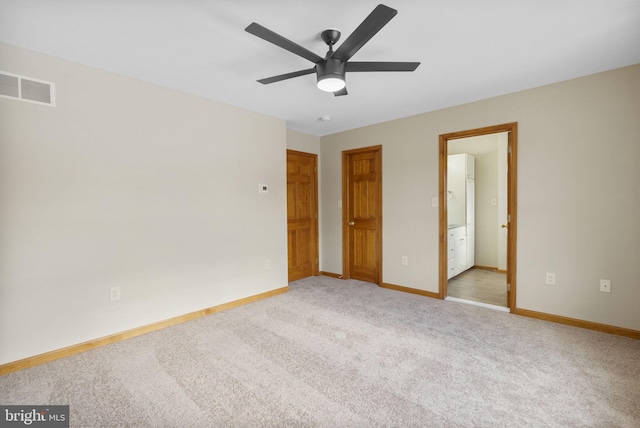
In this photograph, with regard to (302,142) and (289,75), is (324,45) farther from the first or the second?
(302,142)

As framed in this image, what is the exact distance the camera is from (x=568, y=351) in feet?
7.79

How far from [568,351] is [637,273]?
1006 mm

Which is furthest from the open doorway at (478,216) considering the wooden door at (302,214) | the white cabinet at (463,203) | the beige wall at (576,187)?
the wooden door at (302,214)

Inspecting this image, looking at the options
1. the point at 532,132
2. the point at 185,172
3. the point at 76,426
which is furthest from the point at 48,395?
the point at 532,132

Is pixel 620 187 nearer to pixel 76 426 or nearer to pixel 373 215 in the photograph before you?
pixel 373 215

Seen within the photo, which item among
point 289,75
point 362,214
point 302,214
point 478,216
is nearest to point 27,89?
point 289,75

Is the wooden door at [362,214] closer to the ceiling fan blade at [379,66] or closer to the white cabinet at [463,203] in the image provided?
the white cabinet at [463,203]

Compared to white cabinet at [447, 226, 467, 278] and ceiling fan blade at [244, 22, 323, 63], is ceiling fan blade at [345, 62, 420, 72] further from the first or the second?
white cabinet at [447, 226, 467, 278]

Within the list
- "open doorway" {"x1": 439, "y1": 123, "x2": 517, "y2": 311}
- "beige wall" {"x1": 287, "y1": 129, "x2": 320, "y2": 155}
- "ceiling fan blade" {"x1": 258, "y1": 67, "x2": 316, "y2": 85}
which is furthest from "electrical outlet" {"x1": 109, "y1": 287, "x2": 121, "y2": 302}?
"open doorway" {"x1": 439, "y1": 123, "x2": 517, "y2": 311}

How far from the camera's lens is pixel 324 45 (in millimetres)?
2174

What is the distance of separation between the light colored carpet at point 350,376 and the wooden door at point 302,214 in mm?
1768

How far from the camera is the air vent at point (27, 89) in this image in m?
2.12

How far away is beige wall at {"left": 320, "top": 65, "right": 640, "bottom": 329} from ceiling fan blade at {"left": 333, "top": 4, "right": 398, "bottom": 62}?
2.31 m

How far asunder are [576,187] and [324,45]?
2756 mm
